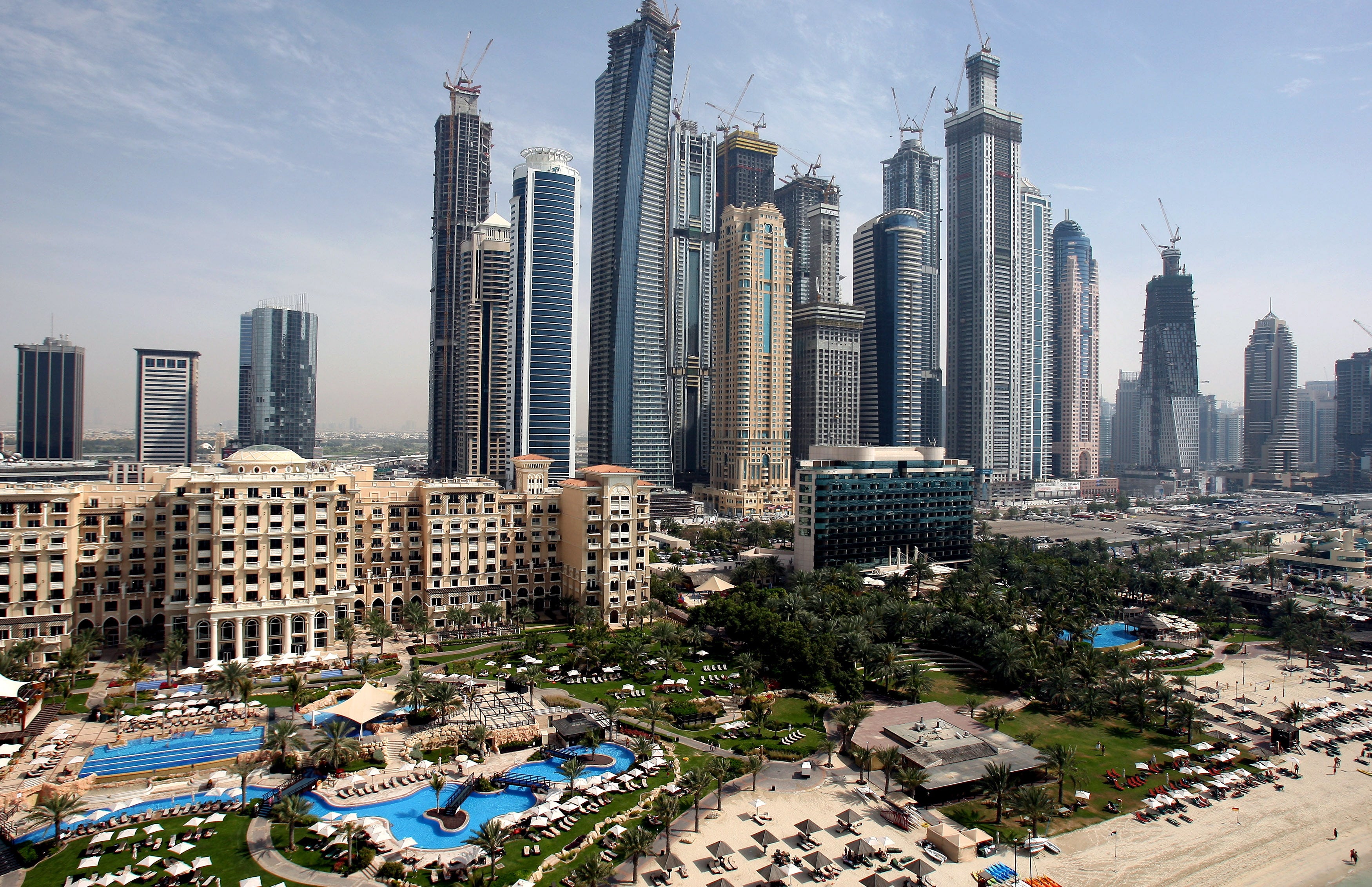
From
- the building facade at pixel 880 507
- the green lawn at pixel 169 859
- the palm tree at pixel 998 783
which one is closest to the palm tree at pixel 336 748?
the green lawn at pixel 169 859

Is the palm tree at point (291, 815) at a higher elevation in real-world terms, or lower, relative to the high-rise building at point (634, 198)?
lower

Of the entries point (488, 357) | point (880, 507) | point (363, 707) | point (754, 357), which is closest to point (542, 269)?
point (488, 357)

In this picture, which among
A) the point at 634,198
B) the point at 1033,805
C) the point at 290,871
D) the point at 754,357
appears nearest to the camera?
the point at 290,871

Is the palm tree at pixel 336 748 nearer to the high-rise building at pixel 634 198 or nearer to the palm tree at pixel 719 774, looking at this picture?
the palm tree at pixel 719 774

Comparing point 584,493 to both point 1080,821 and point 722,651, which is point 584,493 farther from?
point 1080,821

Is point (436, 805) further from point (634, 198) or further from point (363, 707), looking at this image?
point (634, 198)

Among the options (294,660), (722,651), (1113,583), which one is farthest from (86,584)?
(1113,583)

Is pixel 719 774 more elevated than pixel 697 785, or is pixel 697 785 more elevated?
pixel 719 774
